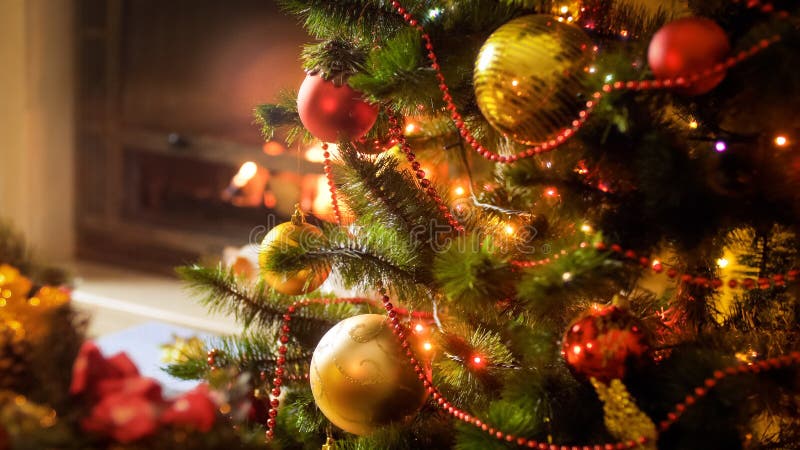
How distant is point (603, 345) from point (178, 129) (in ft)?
5.30

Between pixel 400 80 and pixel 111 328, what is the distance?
1.40 metres

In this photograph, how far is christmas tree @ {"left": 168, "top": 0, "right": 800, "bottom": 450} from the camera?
1.86 ft

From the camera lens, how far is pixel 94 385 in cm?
42

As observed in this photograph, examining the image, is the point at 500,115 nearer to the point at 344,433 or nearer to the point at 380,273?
the point at 380,273

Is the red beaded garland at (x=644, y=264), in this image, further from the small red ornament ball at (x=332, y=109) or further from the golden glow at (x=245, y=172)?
the golden glow at (x=245, y=172)

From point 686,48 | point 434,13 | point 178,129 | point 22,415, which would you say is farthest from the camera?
point 178,129

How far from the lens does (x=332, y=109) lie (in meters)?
0.72

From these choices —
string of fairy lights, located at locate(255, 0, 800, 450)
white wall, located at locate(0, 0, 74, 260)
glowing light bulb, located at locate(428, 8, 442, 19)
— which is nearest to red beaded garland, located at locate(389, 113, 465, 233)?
string of fairy lights, located at locate(255, 0, 800, 450)

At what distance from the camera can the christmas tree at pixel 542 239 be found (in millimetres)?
567

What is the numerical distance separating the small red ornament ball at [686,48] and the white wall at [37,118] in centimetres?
181

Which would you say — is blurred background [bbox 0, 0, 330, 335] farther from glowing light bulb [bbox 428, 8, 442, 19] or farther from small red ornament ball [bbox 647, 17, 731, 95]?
small red ornament ball [bbox 647, 17, 731, 95]

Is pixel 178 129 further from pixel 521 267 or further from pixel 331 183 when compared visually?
pixel 521 267

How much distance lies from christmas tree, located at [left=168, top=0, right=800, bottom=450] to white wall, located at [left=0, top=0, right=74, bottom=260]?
1449mm

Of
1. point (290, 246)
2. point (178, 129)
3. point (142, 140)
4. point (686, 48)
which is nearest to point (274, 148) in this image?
point (178, 129)
